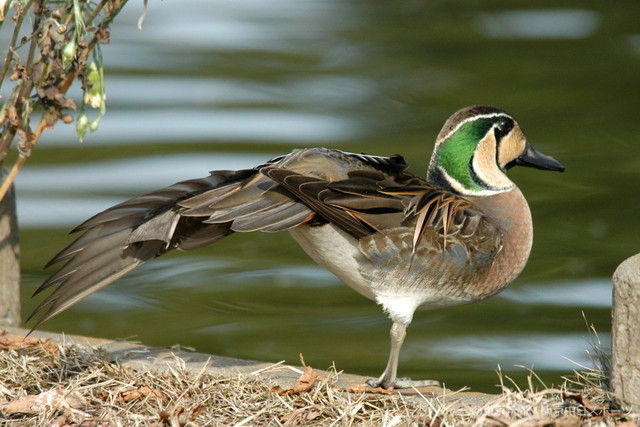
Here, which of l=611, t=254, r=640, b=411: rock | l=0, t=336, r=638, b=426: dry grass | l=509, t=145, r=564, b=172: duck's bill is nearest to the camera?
l=611, t=254, r=640, b=411: rock

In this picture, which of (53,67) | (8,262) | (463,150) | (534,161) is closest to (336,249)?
(463,150)

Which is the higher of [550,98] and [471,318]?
[550,98]

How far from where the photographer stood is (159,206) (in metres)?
4.73

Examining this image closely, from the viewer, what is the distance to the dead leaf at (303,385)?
4.14 metres

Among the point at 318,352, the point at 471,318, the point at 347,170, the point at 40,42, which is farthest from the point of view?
the point at 471,318

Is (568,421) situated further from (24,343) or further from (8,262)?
(8,262)

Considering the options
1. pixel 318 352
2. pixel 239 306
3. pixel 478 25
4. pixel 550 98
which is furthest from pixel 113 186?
pixel 478 25

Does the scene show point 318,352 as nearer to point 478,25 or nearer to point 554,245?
point 554,245

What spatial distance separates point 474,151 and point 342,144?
4.61 meters

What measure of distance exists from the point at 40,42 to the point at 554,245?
467 centimetres

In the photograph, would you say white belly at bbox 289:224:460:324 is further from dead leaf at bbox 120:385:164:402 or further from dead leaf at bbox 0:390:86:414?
dead leaf at bbox 0:390:86:414

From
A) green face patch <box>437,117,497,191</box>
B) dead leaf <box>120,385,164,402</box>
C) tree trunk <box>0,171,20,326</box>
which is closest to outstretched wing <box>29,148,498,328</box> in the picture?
green face patch <box>437,117,497,191</box>

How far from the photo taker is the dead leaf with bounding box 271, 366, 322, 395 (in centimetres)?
414

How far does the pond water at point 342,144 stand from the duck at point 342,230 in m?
1.51
